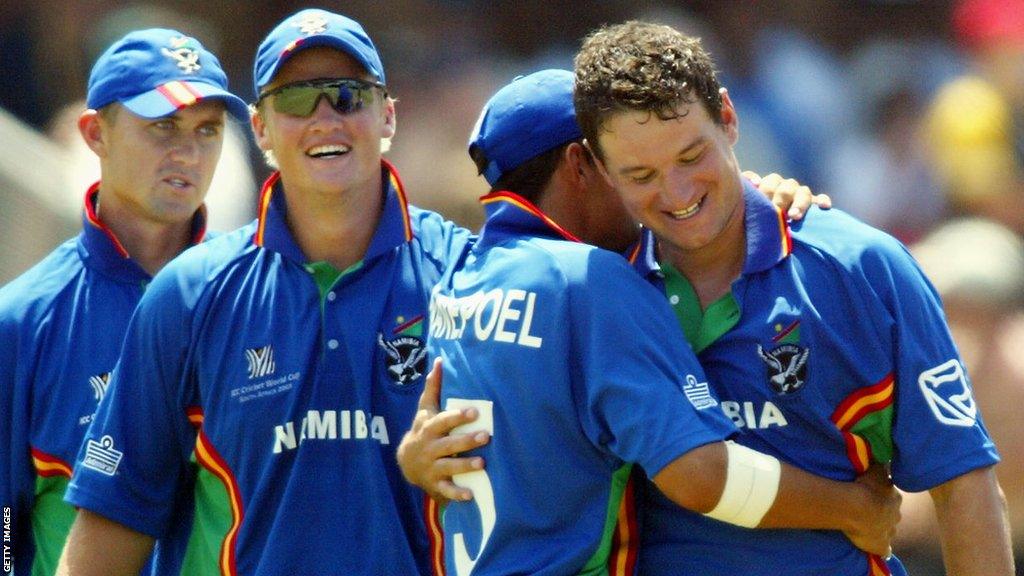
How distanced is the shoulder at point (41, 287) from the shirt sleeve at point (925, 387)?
232 cm

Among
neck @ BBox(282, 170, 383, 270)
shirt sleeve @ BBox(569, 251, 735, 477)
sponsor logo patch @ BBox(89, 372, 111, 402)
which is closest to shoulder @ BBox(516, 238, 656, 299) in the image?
shirt sleeve @ BBox(569, 251, 735, 477)

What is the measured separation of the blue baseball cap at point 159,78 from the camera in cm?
466

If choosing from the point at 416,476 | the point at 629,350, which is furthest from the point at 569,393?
the point at 416,476

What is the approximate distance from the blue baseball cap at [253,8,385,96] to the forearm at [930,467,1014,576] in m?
1.73

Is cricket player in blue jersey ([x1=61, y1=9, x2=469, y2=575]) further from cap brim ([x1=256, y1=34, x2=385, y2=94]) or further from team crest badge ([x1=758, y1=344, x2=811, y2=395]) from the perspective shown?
team crest badge ([x1=758, y1=344, x2=811, y2=395])

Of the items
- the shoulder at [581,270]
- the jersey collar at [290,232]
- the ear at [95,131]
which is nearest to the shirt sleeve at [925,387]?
the shoulder at [581,270]

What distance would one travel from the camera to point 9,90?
816 cm

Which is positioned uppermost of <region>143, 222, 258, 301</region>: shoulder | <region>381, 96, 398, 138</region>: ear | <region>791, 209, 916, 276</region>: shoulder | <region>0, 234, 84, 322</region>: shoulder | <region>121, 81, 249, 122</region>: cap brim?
<region>121, 81, 249, 122</region>: cap brim

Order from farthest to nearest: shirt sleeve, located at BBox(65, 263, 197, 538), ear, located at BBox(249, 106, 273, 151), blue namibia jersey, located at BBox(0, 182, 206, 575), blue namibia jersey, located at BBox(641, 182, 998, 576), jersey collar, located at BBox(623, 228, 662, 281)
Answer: blue namibia jersey, located at BBox(0, 182, 206, 575) → ear, located at BBox(249, 106, 273, 151) → shirt sleeve, located at BBox(65, 263, 197, 538) → jersey collar, located at BBox(623, 228, 662, 281) → blue namibia jersey, located at BBox(641, 182, 998, 576)

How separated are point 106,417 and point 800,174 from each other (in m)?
4.81

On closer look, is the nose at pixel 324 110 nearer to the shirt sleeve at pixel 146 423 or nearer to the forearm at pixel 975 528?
the shirt sleeve at pixel 146 423

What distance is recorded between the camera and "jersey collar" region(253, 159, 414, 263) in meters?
3.91

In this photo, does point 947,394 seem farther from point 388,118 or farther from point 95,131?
point 95,131

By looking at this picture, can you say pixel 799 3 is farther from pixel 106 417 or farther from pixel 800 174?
pixel 106 417
